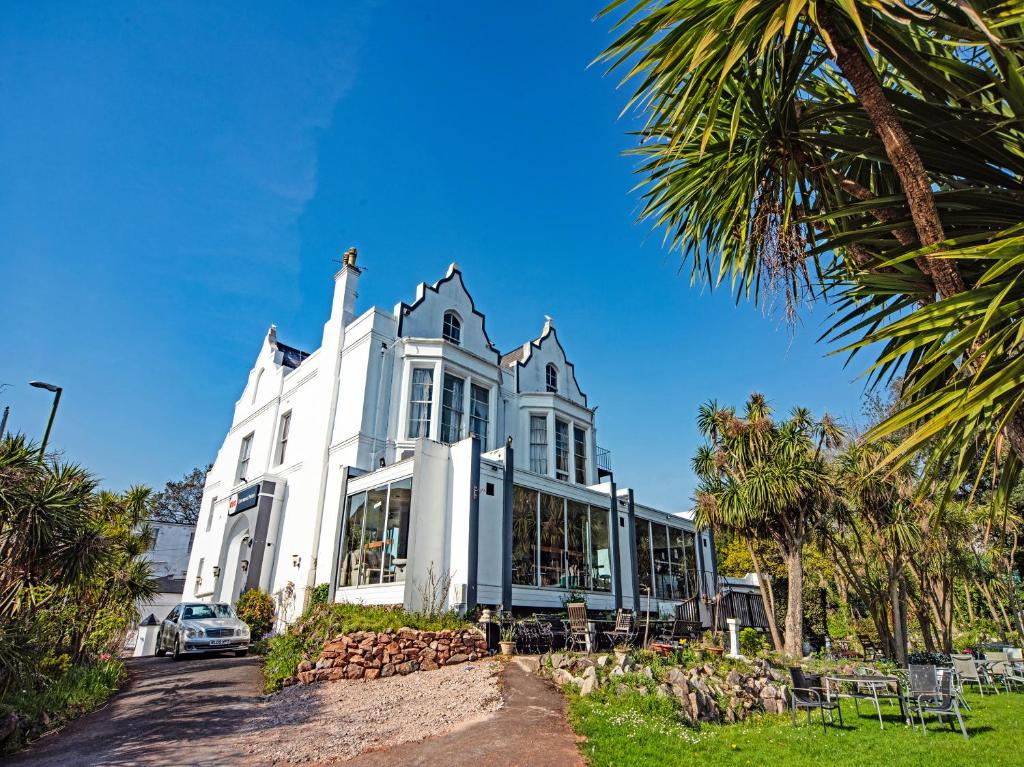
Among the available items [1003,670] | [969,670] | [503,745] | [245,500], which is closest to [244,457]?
[245,500]

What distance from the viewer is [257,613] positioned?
16328mm

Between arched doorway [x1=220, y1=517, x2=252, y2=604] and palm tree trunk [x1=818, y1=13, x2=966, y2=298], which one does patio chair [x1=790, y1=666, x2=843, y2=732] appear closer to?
palm tree trunk [x1=818, y1=13, x2=966, y2=298]

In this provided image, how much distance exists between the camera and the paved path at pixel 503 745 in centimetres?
643

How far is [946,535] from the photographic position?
18656 mm

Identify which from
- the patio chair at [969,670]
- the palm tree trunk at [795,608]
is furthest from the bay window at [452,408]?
the patio chair at [969,670]

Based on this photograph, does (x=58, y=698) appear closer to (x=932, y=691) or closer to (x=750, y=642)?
(x=932, y=691)

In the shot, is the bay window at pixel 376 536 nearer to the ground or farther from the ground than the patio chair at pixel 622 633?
farther from the ground

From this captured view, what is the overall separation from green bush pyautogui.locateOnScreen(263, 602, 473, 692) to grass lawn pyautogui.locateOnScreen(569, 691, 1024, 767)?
408 cm

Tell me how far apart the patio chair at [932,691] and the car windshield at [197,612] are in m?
15.4

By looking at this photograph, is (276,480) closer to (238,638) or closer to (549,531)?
(238,638)

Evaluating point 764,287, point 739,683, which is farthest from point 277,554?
point 764,287

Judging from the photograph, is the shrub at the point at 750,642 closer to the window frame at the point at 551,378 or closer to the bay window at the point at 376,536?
the bay window at the point at 376,536

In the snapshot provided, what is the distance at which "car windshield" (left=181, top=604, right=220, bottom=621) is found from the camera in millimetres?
15281

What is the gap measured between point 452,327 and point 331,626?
1093 cm
